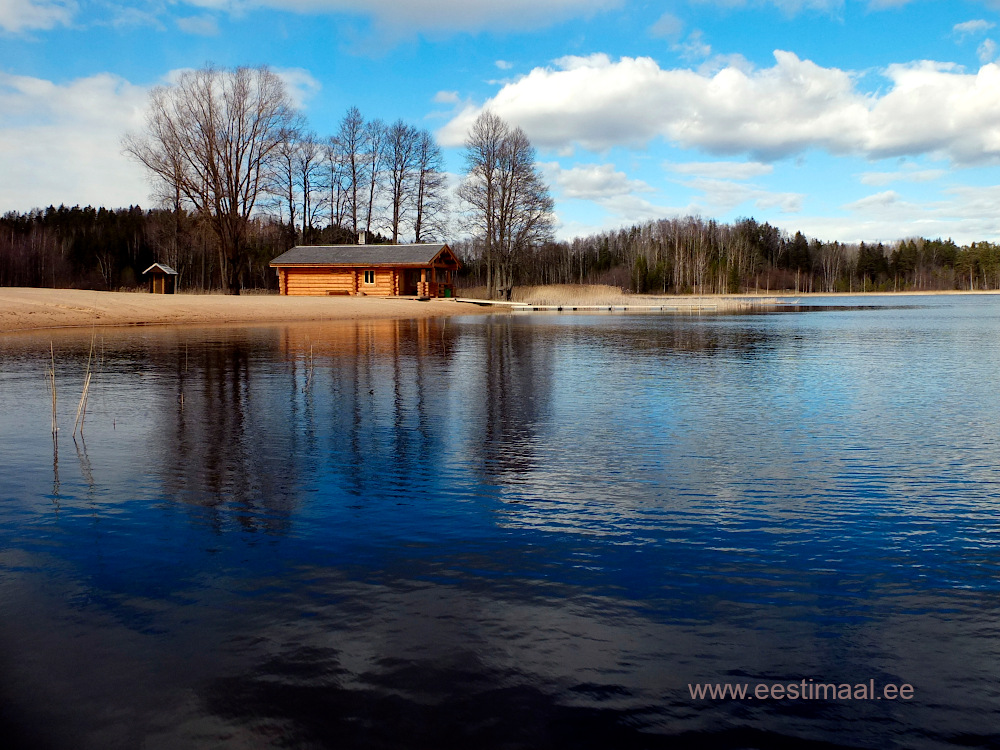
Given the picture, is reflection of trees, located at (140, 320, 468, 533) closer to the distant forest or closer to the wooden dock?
the wooden dock

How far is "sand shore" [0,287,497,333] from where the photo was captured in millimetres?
31467

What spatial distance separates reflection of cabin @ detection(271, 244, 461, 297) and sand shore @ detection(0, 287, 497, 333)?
613cm

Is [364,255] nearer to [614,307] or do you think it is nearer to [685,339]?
[614,307]

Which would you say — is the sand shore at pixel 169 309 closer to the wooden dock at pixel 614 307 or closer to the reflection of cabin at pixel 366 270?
the reflection of cabin at pixel 366 270

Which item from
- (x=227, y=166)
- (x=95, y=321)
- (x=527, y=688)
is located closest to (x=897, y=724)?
(x=527, y=688)

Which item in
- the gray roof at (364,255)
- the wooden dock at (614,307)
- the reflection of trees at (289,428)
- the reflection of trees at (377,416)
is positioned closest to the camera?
the reflection of trees at (289,428)

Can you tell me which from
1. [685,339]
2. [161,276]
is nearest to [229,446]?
[685,339]

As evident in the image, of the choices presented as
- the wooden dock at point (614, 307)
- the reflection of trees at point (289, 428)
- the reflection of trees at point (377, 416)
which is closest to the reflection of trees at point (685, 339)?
the reflection of trees at point (377, 416)

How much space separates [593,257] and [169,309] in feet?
363

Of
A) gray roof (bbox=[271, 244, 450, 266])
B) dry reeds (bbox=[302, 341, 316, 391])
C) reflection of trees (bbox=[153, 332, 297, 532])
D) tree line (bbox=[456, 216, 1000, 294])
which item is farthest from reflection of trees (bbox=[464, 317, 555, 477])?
tree line (bbox=[456, 216, 1000, 294])

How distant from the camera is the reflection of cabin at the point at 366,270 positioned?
5709cm

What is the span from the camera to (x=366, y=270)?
57.8 metres

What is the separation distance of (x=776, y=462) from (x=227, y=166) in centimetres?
5500

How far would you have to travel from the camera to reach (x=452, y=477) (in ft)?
26.5
